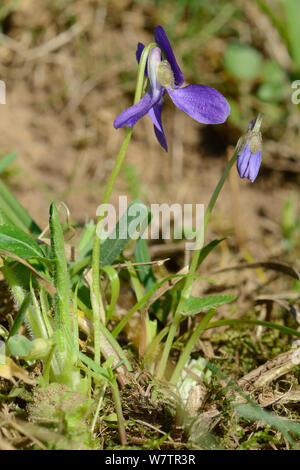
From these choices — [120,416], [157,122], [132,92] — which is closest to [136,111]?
[157,122]

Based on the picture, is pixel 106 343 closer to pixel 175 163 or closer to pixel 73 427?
pixel 73 427

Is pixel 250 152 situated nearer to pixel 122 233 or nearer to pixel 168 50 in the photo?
pixel 168 50

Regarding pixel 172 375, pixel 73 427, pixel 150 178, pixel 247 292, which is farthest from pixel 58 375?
pixel 150 178

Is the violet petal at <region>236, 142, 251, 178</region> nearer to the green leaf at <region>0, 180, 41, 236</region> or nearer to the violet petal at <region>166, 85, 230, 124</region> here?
the violet petal at <region>166, 85, 230, 124</region>

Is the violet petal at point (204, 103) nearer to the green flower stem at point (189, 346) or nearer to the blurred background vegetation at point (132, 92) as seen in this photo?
the green flower stem at point (189, 346)

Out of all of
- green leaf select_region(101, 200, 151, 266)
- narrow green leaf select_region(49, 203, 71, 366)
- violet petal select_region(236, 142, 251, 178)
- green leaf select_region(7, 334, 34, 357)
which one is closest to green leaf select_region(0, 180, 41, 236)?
green leaf select_region(101, 200, 151, 266)

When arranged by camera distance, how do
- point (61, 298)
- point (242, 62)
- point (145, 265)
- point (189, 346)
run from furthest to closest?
point (242, 62) < point (145, 265) < point (189, 346) < point (61, 298)
